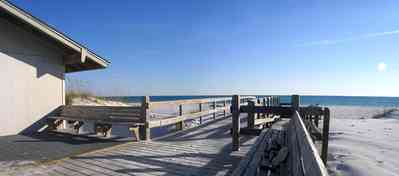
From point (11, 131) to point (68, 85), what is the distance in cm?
753

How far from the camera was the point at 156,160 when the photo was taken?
4.65m

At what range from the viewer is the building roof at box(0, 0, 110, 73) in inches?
258

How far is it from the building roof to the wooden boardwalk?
3.65 m

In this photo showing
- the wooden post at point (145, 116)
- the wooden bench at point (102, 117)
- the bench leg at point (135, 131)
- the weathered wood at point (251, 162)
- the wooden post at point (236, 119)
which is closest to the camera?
the weathered wood at point (251, 162)

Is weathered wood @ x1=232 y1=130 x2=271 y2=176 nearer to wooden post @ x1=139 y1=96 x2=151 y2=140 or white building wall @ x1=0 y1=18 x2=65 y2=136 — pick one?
wooden post @ x1=139 y1=96 x2=151 y2=140

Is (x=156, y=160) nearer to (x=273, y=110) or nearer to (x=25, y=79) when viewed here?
(x=273, y=110)

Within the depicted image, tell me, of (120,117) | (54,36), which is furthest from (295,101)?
(54,36)

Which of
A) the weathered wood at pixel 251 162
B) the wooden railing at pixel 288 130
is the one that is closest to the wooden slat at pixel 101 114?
the wooden railing at pixel 288 130

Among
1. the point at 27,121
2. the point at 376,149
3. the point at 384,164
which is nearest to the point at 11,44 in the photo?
the point at 27,121

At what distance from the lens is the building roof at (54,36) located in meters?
6.56

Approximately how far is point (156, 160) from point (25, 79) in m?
5.24

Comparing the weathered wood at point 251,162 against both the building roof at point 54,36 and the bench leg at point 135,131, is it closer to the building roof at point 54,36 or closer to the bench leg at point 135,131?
the bench leg at point 135,131

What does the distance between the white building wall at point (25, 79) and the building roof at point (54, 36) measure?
26cm

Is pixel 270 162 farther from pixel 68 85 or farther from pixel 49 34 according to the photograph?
pixel 68 85
